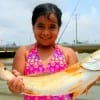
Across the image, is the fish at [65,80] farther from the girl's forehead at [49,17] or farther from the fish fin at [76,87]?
the girl's forehead at [49,17]

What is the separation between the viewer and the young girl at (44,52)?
3426 mm

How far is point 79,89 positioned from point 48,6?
35.2 inches

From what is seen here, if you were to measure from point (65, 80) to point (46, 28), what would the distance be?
0.59 metres

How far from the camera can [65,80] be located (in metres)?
3.05

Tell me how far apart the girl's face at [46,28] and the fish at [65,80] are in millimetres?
442

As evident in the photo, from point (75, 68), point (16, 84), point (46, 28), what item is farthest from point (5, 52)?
point (75, 68)

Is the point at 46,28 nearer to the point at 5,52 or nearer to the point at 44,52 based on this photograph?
the point at 44,52

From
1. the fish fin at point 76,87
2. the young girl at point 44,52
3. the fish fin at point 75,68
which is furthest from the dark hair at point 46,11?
the fish fin at point 76,87

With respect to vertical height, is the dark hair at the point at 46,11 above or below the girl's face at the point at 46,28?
above

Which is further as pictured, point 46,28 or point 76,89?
point 46,28

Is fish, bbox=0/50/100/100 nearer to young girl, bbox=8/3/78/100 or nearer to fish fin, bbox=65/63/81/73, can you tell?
fish fin, bbox=65/63/81/73

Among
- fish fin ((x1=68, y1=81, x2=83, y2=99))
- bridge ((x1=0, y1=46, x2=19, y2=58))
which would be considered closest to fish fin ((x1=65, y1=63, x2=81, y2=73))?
fish fin ((x1=68, y1=81, x2=83, y2=99))

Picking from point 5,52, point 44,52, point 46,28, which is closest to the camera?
point 46,28

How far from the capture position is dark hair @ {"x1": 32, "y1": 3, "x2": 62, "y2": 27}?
3.45 meters
